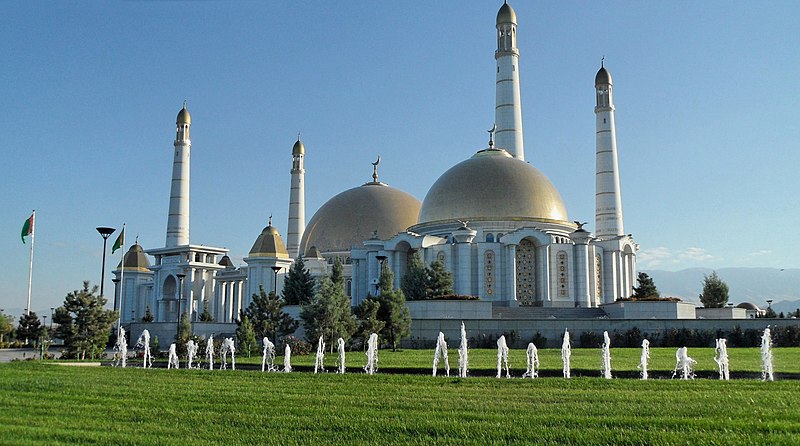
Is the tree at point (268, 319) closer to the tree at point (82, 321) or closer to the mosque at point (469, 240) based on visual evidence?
the tree at point (82, 321)

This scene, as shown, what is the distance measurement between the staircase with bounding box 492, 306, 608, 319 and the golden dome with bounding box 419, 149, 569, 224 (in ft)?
30.8

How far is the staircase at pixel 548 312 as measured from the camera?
4281cm

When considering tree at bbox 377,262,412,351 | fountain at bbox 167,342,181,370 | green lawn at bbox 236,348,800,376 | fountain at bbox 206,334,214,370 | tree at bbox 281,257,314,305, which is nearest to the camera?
green lawn at bbox 236,348,800,376

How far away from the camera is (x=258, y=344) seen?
32.5 m

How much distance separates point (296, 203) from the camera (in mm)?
80062

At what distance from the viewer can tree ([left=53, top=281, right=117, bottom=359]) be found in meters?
28.3

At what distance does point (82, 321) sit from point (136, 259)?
5071cm

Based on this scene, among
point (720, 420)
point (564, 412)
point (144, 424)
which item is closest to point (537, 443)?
point (564, 412)

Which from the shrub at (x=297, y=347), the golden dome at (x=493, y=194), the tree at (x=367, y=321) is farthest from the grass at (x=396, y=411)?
the golden dome at (x=493, y=194)

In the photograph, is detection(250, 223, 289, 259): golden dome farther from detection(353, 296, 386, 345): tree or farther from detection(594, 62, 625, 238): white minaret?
detection(353, 296, 386, 345): tree

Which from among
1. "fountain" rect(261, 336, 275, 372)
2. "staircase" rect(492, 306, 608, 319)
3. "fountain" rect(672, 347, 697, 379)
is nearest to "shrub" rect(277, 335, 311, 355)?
"fountain" rect(261, 336, 275, 372)

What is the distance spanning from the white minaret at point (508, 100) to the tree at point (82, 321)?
39004 mm

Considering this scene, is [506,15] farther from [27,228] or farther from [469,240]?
[27,228]

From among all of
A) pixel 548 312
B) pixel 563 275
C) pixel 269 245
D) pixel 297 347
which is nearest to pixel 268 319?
pixel 297 347
